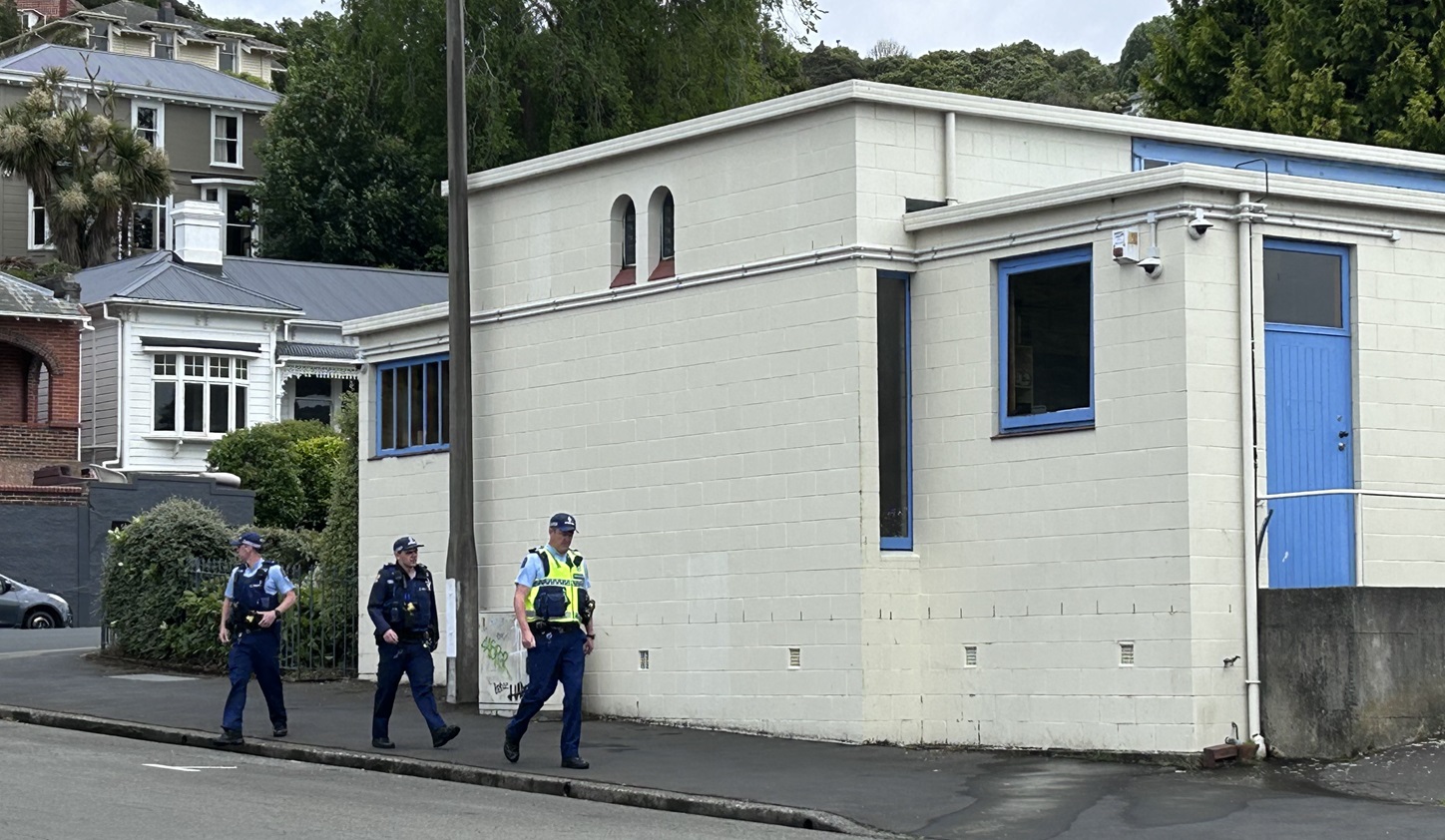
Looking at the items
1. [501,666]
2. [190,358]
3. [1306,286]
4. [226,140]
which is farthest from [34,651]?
[226,140]

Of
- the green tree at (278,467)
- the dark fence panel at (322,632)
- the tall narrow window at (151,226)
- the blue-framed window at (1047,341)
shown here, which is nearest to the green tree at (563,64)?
the green tree at (278,467)

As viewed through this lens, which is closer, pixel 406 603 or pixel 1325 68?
pixel 406 603

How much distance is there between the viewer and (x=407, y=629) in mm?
16578

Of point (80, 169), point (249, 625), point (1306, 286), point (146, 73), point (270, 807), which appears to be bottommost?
point (270, 807)

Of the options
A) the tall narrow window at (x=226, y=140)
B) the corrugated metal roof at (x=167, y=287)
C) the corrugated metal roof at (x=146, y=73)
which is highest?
the corrugated metal roof at (x=146, y=73)

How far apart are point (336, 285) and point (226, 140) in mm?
22518

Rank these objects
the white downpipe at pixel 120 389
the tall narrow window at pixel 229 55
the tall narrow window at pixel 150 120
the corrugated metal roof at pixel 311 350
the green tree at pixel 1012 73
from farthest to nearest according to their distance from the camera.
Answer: the tall narrow window at pixel 229 55, the green tree at pixel 1012 73, the tall narrow window at pixel 150 120, the corrugated metal roof at pixel 311 350, the white downpipe at pixel 120 389

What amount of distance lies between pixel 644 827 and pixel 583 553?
6.94 meters

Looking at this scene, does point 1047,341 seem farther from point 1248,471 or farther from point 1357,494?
point 1357,494

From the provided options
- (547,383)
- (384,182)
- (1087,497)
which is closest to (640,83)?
(384,182)

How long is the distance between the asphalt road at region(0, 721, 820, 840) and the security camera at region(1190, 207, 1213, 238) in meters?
5.52

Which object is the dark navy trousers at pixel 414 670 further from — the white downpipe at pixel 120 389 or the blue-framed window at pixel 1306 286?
the white downpipe at pixel 120 389

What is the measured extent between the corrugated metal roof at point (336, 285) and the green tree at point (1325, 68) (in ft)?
76.2

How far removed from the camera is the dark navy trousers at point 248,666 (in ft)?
56.3
